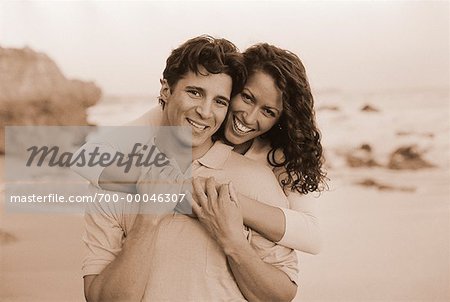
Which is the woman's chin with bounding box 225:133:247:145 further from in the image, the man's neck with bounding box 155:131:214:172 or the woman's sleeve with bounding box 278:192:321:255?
the woman's sleeve with bounding box 278:192:321:255

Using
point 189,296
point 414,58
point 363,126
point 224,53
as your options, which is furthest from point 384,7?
point 189,296

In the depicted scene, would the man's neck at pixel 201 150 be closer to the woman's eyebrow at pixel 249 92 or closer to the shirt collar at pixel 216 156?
the shirt collar at pixel 216 156

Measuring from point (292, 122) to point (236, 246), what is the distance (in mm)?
347

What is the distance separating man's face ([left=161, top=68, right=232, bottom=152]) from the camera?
5.16 feet

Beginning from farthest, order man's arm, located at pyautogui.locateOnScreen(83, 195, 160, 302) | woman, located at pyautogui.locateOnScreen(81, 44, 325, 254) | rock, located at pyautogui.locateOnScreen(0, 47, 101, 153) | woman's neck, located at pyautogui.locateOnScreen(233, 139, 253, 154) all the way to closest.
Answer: rock, located at pyautogui.locateOnScreen(0, 47, 101, 153) → woman's neck, located at pyautogui.locateOnScreen(233, 139, 253, 154) → woman, located at pyautogui.locateOnScreen(81, 44, 325, 254) → man's arm, located at pyautogui.locateOnScreen(83, 195, 160, 302)

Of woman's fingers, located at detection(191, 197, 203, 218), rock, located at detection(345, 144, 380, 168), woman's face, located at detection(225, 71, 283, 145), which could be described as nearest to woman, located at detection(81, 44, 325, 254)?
woman's face, located at detection(225, 71, 283, 145)

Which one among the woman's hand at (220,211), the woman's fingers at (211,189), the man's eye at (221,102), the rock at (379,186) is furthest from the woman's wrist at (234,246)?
the rock at (379,186)

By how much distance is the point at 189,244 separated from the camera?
1.63 m

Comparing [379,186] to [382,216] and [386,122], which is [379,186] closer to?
[382,216]

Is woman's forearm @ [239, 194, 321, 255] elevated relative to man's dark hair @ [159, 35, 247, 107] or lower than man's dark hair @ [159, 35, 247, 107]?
lower

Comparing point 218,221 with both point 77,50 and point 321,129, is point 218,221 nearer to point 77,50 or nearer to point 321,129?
point 321,129

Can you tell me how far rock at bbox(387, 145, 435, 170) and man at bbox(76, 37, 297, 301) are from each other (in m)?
0.50

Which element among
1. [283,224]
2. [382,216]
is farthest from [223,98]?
[382,216]

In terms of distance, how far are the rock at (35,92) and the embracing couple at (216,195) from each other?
0.28 metres
